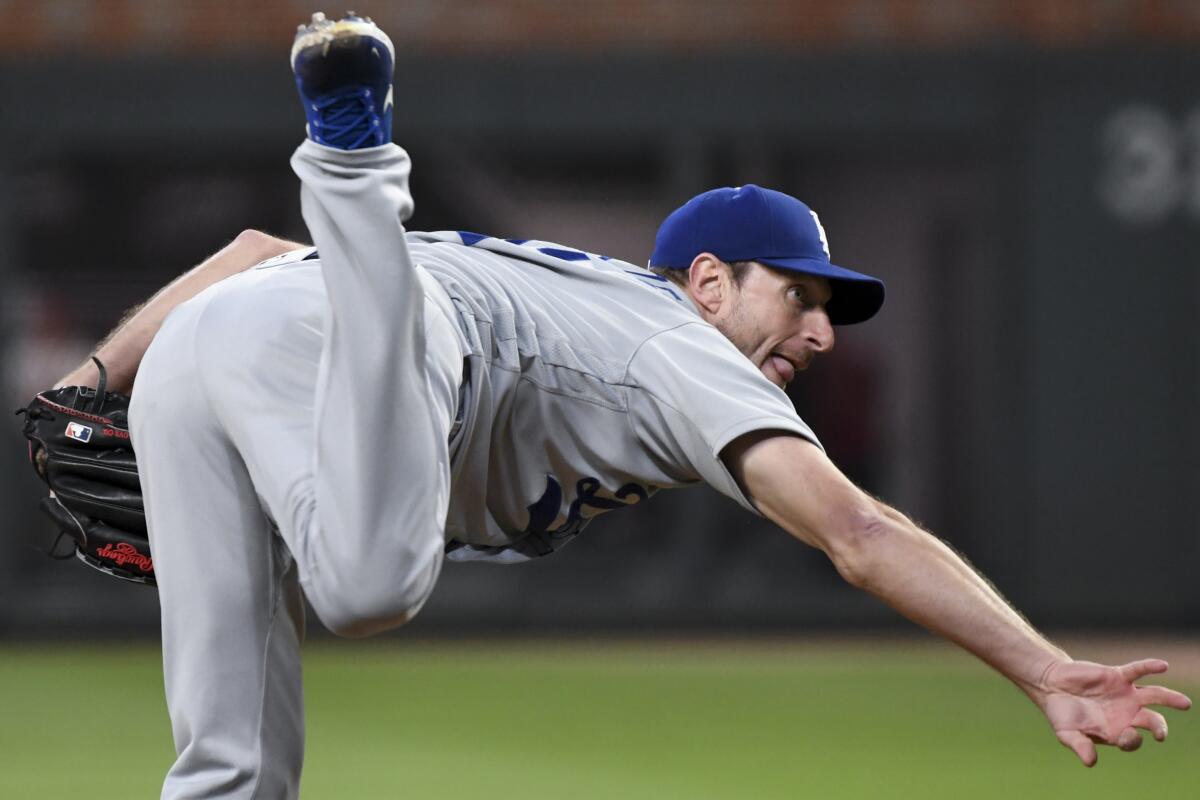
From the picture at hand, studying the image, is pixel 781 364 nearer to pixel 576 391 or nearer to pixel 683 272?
pixel 683 272

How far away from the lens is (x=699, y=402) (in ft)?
11.0

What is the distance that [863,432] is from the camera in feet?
39.1

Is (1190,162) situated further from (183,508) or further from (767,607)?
(183,508)

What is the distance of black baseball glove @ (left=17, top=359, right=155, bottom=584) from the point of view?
12.6 ft

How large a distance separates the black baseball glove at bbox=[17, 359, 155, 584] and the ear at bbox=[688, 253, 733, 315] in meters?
1.28

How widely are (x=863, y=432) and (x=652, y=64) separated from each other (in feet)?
9.20

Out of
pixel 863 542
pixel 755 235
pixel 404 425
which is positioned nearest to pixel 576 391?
pixel 404 425

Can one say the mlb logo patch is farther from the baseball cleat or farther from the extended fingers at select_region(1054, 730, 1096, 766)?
the extended fingers at select_region(1054, 730, 1096, 766)

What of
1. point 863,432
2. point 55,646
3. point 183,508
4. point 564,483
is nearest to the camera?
point 183,508

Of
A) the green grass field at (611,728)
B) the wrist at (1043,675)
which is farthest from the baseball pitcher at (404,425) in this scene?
the green grass field at (611,728)

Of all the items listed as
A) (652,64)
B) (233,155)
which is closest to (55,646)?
(233,155)

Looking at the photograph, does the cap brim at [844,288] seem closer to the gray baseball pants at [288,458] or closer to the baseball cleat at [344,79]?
the gray baseball pants at [288,458]

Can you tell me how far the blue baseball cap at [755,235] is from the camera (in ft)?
12.7

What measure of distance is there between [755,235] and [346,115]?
3.59 feet
